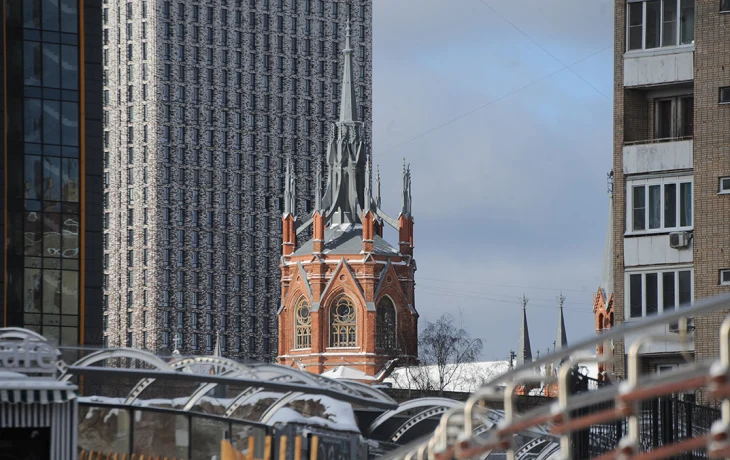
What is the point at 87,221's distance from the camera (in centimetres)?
6588

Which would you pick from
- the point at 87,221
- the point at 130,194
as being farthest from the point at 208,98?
the point at 87,221

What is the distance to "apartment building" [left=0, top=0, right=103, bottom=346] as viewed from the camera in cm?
6303

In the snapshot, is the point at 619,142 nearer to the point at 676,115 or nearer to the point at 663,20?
the point at 676,115

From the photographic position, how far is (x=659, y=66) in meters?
34.5

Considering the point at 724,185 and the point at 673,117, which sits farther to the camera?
the point at 673,117

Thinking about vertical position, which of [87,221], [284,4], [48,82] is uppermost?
[284,4]

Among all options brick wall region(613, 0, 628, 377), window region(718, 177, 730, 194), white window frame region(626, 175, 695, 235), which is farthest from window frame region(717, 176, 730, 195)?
brick wall region(613, 0, 628, 377)

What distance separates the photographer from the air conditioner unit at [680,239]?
33.9 meters

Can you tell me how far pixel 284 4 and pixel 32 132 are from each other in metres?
119

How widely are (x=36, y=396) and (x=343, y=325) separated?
118421 mm

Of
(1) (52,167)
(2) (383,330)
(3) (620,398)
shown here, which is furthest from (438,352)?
(3) (620,398)

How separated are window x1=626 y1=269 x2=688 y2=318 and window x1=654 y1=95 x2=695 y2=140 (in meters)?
2.87

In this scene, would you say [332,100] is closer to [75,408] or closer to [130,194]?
[130,194]

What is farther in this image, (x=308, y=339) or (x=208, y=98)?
(x=208, y=98)
